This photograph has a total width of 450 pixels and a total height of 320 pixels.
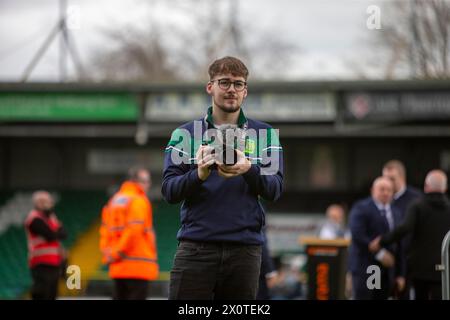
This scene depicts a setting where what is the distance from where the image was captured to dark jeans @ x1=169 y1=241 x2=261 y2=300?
5.32 metres

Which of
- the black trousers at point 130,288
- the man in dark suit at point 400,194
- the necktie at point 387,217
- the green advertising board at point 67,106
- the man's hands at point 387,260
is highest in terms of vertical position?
the green advertising board at point 67,106

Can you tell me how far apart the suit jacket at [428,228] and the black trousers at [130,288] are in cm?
280

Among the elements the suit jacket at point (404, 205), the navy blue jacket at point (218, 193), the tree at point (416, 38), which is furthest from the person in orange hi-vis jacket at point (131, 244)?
the tree at point (416, 38)

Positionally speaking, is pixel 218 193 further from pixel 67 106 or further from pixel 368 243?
pixel 67 106

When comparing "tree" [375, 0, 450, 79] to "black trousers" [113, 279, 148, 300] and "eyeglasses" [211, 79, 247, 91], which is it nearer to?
"black trousers" [113, 279, 148, 300]

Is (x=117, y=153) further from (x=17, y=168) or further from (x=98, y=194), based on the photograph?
(x=17, y=168)

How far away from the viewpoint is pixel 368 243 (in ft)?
33.0

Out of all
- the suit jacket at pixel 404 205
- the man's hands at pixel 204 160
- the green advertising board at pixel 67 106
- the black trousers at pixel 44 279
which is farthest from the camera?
the green advertising board at pixel 67 106

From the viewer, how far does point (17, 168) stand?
23.7m

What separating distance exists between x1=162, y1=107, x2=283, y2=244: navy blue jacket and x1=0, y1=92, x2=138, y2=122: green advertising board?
14633 mm

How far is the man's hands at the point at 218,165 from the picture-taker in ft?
16.8

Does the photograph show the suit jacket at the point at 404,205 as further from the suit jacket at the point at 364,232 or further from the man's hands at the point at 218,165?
the man's hands at the point at 218,165

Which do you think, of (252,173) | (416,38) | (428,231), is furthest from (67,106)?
(252,173)

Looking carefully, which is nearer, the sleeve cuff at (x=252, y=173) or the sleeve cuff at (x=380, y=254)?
the sleeve cuff at (x=252, y=173)
